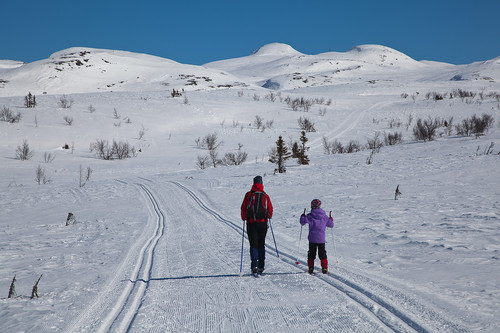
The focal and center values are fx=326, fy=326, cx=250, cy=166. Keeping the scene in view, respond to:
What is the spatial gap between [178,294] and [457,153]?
55.5 feet

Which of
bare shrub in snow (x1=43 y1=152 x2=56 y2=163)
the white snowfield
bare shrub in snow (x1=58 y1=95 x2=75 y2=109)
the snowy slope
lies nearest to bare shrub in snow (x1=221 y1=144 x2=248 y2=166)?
the white snowfield

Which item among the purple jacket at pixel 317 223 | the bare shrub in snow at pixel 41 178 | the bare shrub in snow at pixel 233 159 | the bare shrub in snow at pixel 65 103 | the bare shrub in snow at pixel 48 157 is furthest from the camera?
the bare shrub in snow at pixel 65 103

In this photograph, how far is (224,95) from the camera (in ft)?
154

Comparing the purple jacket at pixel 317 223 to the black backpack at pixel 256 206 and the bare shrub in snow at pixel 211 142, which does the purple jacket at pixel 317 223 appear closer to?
the black backpack at pixel 256 206

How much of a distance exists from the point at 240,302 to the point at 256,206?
1740 millimetres

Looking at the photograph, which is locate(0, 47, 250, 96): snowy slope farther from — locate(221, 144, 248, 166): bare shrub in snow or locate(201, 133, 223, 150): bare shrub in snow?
locate(221, 144, 248, 166): bare shrub in snow

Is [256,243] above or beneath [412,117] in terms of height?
beneath

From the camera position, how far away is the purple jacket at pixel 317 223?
19.1 feet

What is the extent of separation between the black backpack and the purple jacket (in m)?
0.73

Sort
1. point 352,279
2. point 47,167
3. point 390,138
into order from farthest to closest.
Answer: point 390,138
point 47,167
point 352,279

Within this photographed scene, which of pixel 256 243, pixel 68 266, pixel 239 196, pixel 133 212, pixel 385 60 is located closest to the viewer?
pixel 256 243

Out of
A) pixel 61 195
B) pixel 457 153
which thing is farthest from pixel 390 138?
pixel 61 195

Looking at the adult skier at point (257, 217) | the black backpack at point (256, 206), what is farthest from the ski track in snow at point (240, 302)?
the black backpack at point (256, 206)

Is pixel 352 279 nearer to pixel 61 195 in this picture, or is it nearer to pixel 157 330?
pixel 157 330
